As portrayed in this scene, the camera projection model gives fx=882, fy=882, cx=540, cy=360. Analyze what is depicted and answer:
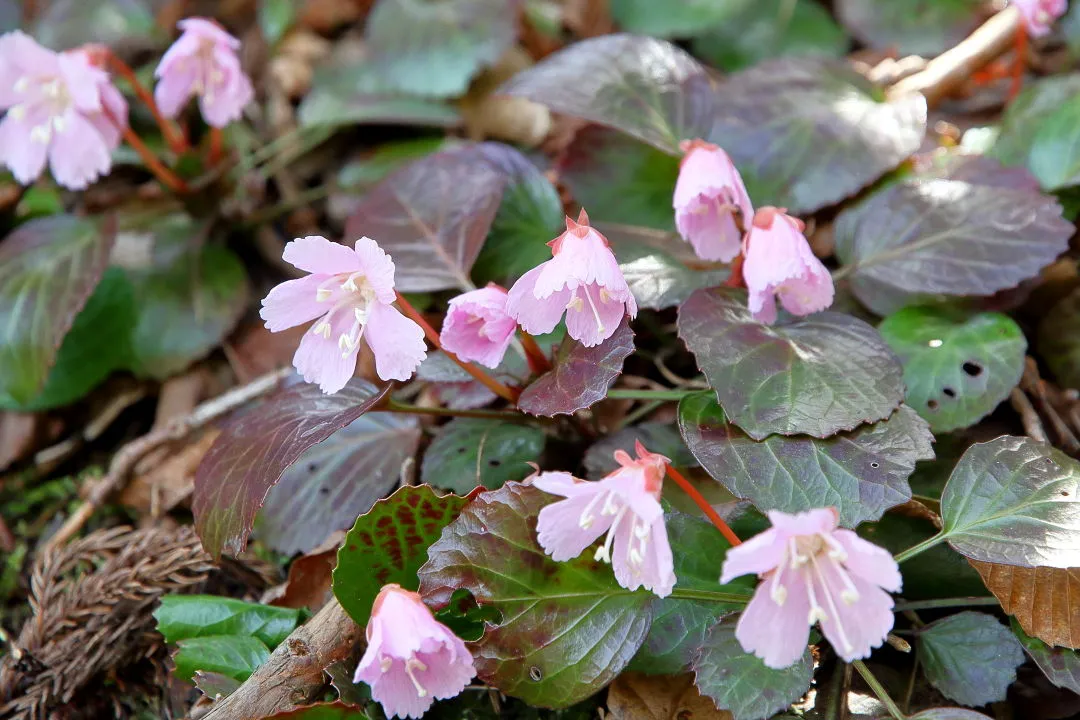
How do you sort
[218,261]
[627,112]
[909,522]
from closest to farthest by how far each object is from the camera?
[909,522] < [627,112] < [218,261]

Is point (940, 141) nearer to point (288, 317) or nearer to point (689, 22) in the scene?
point (689, 22)

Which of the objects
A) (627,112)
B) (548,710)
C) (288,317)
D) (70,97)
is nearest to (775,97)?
(627,112)

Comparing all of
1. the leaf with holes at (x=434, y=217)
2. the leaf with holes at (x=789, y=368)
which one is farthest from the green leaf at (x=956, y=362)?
the leaf with holes at (x=434, y=217)

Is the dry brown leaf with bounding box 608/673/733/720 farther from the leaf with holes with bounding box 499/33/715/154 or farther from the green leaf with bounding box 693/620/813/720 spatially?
the leaf with holes with bounding box 499/33/715/154

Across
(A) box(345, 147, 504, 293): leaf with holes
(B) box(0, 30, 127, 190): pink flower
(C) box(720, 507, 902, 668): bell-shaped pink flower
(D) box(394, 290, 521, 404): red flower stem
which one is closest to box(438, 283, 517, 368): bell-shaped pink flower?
(D) box(394, 290, 521, 404): red flower stem

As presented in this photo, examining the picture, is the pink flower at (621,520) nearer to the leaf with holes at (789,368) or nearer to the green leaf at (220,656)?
the leaf with holes at (789,368)
